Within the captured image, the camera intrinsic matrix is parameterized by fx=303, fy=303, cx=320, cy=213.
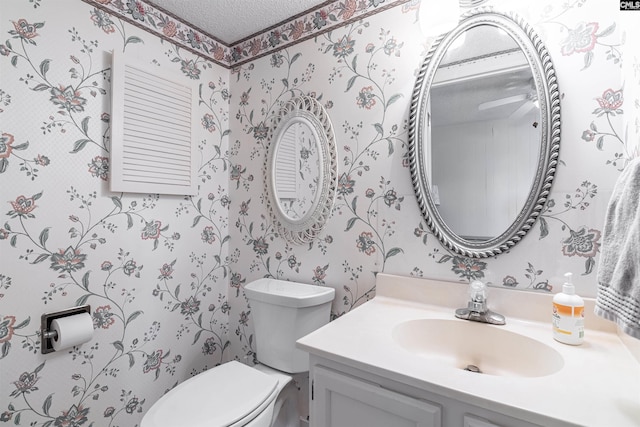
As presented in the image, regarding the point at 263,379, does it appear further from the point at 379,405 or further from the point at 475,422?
the point at 475,422

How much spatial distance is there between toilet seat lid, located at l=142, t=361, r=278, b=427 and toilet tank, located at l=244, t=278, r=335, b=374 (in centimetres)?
12

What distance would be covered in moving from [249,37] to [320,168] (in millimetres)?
928

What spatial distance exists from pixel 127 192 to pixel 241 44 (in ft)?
3.49

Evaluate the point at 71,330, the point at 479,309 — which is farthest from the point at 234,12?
the point at 479,309

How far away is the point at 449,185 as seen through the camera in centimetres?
113

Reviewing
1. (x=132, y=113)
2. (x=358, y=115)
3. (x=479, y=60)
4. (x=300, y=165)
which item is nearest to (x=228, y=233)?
(x=300, y=165)

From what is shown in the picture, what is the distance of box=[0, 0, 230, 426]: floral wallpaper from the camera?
3.54 feet

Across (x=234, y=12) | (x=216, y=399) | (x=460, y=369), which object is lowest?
(x=216, y=399)

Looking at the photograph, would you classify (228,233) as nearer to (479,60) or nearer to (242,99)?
(242,99)

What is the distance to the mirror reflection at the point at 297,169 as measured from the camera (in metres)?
1.47

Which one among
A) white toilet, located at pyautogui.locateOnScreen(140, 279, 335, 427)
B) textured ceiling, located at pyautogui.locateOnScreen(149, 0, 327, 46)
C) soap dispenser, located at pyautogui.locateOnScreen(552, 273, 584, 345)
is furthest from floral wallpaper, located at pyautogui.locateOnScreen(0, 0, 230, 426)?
soap dispenser, located at pyautogui.locateOnScreen(552, 273, 584, 345)

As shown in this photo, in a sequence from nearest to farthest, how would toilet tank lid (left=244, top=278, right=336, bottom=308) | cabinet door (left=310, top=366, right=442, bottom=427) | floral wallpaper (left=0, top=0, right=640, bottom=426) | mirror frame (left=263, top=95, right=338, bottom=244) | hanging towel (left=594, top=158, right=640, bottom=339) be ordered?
hanging towel (left=594, top=158, right=640, bottom=339) → cabinet door (left=310, top=366, right=442, bottom=427) → floral wallpaper (left=0, top=0, right=640, bottom=426) → toilet tank lid (left=244, top=278, right=336, bottom=308) → mirror frame (left=263, top=95, right=338, bottom=244)

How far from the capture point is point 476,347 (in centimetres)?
98

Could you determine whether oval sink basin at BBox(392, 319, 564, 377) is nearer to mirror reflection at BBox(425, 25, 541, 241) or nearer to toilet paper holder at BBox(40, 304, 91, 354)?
mirror reflection at BBox(425, 25, 541, 241)
